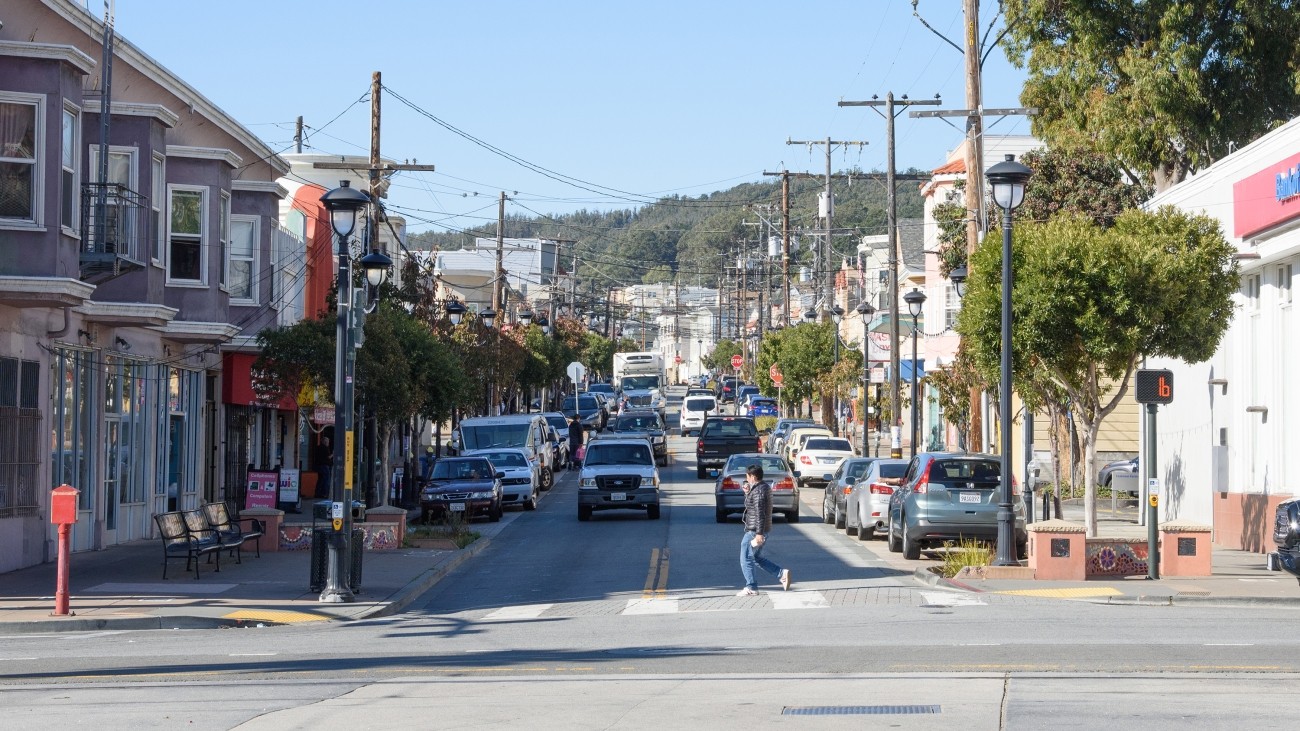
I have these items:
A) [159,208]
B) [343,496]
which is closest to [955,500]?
[343,496]

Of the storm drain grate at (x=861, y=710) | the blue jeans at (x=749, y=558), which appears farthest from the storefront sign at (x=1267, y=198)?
the storm drain grate at (x=861, y=710)

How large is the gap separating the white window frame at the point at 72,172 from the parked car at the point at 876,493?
48.0 ft

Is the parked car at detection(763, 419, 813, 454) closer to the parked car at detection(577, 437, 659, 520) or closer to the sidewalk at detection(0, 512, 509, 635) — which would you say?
the parked car at detection(577, 437, 659, 520)

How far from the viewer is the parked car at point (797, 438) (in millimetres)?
47094

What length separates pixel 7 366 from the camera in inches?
898

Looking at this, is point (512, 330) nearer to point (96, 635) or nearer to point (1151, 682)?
point (96, 635)

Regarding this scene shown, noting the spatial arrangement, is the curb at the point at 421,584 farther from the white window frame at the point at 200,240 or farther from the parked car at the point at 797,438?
the parked car at the point at 797,438

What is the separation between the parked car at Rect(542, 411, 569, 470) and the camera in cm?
5460

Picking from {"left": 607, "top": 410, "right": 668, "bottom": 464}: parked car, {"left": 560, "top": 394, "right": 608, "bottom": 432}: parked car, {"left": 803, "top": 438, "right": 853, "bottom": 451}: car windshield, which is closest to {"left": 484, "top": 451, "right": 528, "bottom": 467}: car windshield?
{"left": 803, "top": 438, "right": 853, "bottom": 451}: car windshield

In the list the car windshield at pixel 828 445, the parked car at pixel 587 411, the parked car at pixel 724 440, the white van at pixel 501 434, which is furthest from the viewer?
the parked car at pixel 587 411

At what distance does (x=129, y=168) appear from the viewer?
25.9 meters

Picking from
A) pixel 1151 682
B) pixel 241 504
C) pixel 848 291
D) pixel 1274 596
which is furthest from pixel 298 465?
pixel 848 291

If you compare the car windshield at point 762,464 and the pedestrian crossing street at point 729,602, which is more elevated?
the car windshield at point 762,464

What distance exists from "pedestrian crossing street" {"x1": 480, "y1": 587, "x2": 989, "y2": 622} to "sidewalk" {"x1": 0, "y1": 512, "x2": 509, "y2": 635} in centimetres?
199
